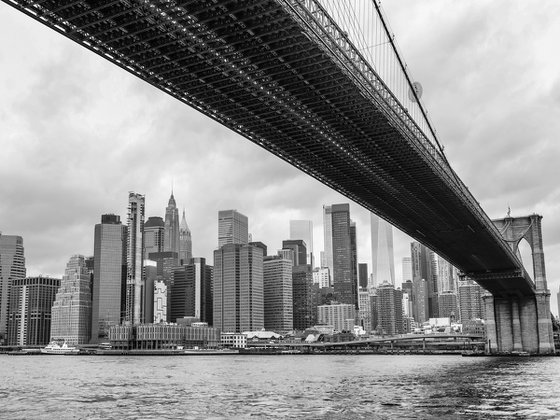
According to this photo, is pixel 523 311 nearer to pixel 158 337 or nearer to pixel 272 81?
pixel 272 81

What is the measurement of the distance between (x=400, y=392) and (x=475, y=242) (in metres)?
33.9

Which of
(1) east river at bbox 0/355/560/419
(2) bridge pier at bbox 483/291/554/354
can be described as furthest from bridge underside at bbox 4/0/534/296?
(2) bridge pier at bbox 483/291/554/354

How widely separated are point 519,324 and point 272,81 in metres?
69.8

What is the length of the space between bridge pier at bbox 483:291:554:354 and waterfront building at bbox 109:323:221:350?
100m

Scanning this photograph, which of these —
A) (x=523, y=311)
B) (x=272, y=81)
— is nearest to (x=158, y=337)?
(x=523, y=311)

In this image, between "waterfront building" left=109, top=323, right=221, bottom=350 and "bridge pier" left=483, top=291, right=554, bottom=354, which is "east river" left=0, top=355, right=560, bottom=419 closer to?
"bridge pier" left=483, top=291, right=554, bottom=354

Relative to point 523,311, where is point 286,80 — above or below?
above

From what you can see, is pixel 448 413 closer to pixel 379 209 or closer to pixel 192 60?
pixel 192 60

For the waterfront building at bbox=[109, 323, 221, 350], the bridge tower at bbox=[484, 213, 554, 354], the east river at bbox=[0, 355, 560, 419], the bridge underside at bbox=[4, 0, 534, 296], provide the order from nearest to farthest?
1. the bridge underside at bbox=[4, 0, 534, 296]
2. the east river at bbox=[0, 355, 560, 419]
3. the bridge tower at bbox=[484, 213, 554, 354]
4. the waterfront building at bbox=[109, 323, 221, 350]

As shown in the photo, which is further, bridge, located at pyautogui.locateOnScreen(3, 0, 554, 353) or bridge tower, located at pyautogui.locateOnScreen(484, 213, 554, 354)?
bridge tower, located at pyautogui.locateOnScreen(484, 213, 554, 354)

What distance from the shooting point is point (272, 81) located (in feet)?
85.9

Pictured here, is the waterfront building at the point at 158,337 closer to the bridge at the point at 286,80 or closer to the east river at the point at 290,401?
the bridge at the point at 286,80

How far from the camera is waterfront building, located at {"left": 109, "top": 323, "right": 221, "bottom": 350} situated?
579 ft

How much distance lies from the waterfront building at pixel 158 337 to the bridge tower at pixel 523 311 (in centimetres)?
10060
